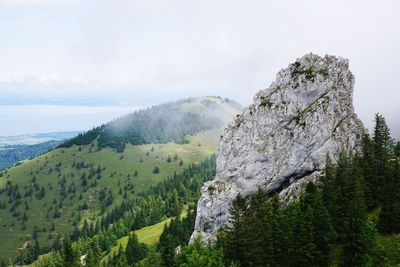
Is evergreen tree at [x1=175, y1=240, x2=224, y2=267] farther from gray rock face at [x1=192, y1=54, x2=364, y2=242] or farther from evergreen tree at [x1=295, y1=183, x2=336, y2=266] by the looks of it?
gray rock face at [x1=192, y1=54, x2=364, y2=242]

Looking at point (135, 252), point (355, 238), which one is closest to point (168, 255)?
point (355, 238)

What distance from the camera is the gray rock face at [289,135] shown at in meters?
123

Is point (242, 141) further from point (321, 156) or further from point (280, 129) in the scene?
point (321, 156)

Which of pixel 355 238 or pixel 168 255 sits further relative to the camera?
pixel 168 255

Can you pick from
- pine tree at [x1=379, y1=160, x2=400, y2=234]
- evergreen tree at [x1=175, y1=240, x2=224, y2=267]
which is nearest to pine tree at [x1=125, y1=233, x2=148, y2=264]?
evergreen tree at [x1=175, y1=240, x2=224, y2=267]

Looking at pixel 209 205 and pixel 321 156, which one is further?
pixel 209 205

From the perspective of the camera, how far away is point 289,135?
412 ft

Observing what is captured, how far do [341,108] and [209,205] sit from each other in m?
50.0

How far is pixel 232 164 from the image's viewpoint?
134750 millimetres

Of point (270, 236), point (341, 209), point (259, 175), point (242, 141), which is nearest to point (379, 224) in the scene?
point (341, 209)

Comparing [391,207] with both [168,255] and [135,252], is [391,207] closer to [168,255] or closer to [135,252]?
[168,255]

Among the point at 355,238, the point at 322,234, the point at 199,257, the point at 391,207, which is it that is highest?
the point at 391,207

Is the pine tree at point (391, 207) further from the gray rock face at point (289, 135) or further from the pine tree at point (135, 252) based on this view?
the pine tree at point (135, 252)

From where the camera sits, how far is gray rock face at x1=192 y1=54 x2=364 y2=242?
12275 cm
